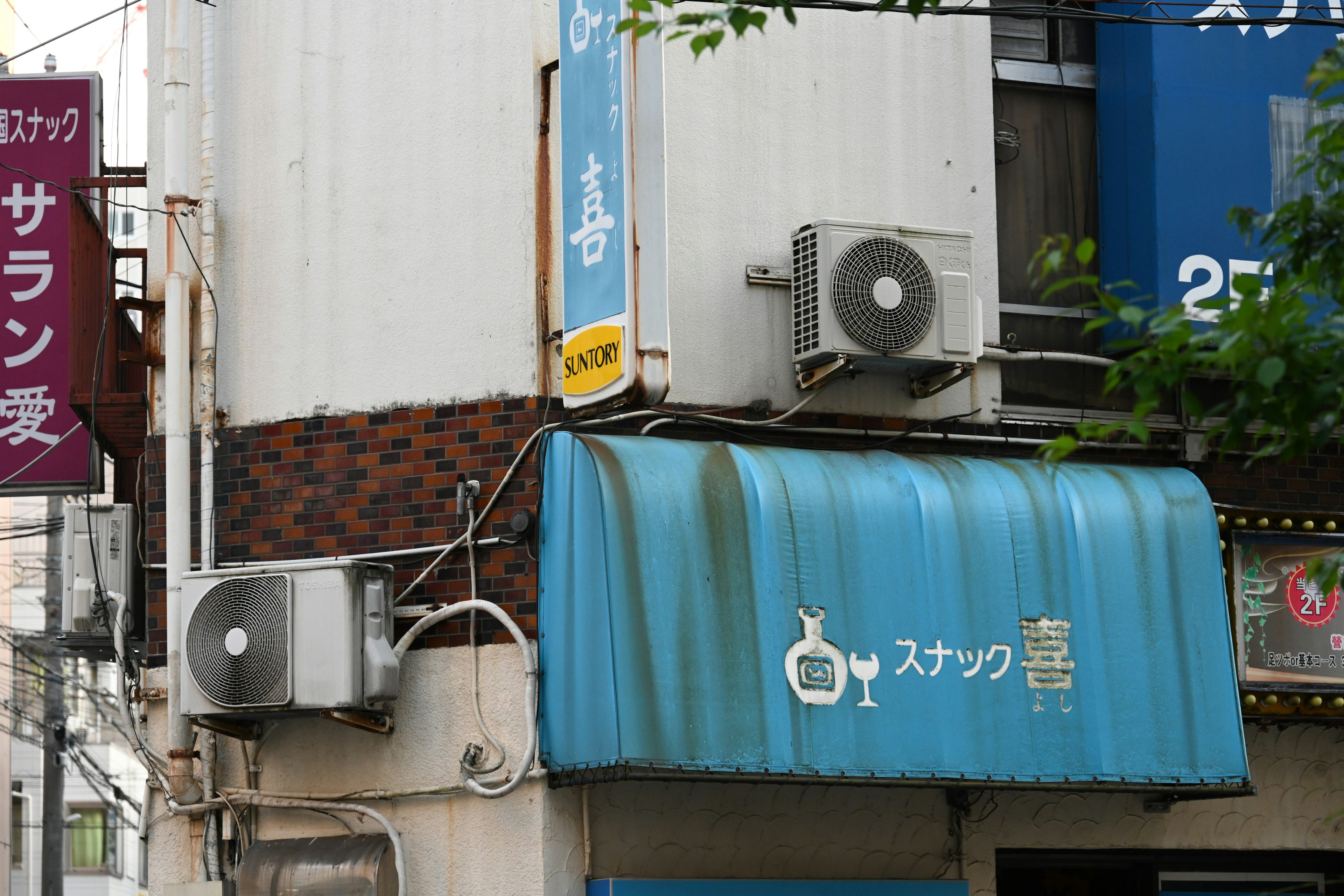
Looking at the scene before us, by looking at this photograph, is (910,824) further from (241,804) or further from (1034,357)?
(241,804)

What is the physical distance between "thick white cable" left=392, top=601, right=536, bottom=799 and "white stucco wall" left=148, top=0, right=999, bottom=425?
1.22 meters

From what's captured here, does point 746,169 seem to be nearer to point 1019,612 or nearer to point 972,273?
point 972,273

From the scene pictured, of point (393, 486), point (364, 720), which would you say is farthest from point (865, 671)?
point (393, 486)

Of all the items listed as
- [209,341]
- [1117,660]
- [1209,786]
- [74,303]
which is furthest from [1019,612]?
[74,303]

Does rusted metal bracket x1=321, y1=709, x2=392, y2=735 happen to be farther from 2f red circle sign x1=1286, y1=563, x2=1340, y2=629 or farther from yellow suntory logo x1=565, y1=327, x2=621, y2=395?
2f red circle sign x1=1286, y1=563, x2=1340, y2=629

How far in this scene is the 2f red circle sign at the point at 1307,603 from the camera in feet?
34.2

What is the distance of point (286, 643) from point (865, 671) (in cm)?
307

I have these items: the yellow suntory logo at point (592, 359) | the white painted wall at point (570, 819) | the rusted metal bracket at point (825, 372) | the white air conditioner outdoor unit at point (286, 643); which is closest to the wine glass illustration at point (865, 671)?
the white painted wall at point (570, 819)

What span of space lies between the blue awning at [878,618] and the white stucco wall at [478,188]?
82 cm

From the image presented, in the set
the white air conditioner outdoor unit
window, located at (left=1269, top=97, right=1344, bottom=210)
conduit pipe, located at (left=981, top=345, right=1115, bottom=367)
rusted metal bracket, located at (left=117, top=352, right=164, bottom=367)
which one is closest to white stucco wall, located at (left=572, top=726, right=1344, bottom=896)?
the white air conditioner outdoor unit

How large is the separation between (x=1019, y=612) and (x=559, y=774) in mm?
2740

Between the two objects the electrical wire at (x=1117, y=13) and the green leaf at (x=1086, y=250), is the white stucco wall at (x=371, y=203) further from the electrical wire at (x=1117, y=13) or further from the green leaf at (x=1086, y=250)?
the green leaf at (x=1086, y=250)

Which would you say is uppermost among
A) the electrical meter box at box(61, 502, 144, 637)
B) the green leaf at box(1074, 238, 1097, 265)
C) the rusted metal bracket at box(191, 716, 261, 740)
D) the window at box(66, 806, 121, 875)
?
the green leaf at box(1074, 238, 1097, 265)

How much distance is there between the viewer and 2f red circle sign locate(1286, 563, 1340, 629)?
10.4 m
